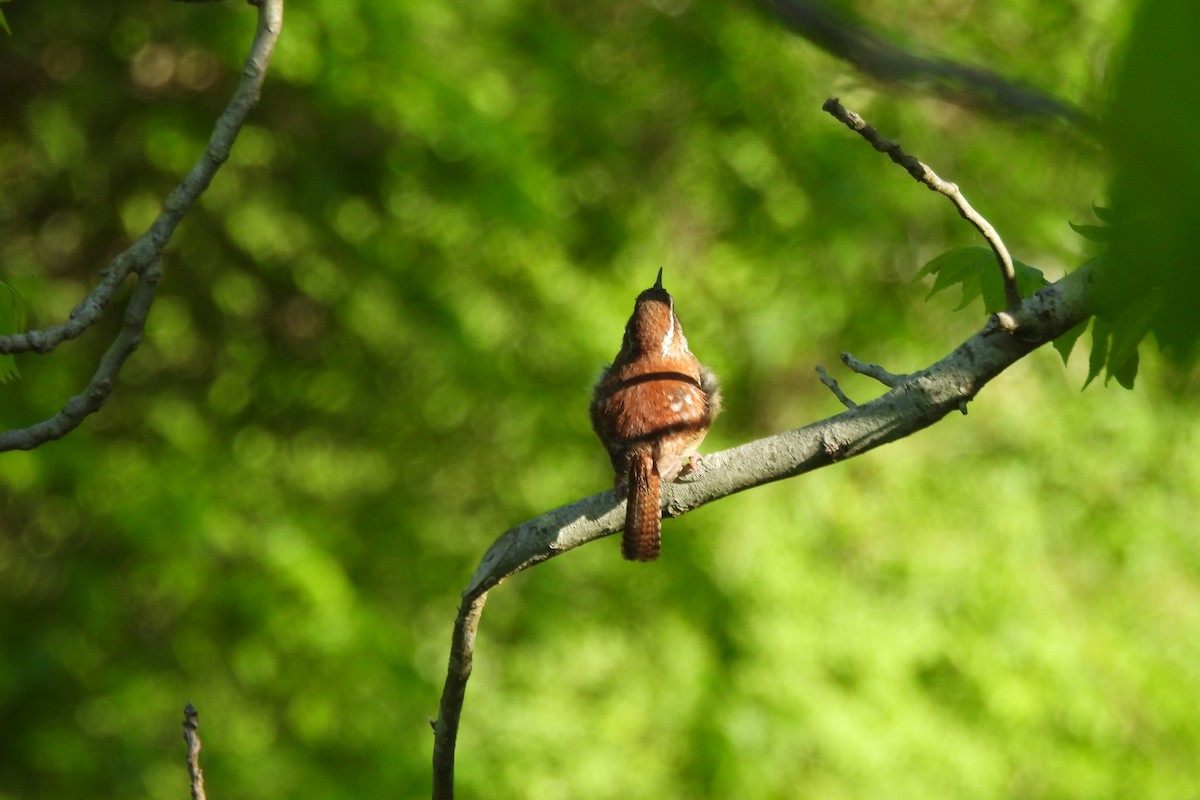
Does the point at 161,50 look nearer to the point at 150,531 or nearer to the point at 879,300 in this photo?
the point at 150,531

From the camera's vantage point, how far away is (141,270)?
2301 millimetres

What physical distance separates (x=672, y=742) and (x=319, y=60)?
3.45 metres

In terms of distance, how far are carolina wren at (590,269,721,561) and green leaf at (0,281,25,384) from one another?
1215mm

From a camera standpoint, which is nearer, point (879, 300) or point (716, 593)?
point (716, 593)

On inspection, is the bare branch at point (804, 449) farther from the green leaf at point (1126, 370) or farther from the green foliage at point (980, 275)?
the green foliage at point (980, 275)

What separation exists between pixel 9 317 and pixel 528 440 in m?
3.41

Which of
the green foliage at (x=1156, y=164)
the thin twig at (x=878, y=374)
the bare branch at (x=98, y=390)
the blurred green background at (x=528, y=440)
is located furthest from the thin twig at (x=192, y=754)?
the blurred green background at (x=528, y=440)

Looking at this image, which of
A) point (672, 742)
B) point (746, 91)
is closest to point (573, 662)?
point (672, 742)

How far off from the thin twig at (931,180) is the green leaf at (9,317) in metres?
1.57

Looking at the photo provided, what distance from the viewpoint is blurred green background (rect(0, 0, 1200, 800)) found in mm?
5230

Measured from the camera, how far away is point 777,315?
18.6 feet

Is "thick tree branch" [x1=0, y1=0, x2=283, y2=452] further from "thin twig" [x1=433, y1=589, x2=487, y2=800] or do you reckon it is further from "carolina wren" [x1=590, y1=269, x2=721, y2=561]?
"carolina wren" [x1=590, y1=269, x2=721, y2=561]

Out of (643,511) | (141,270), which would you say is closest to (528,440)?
(643,511)

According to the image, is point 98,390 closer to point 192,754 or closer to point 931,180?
point 192,754
